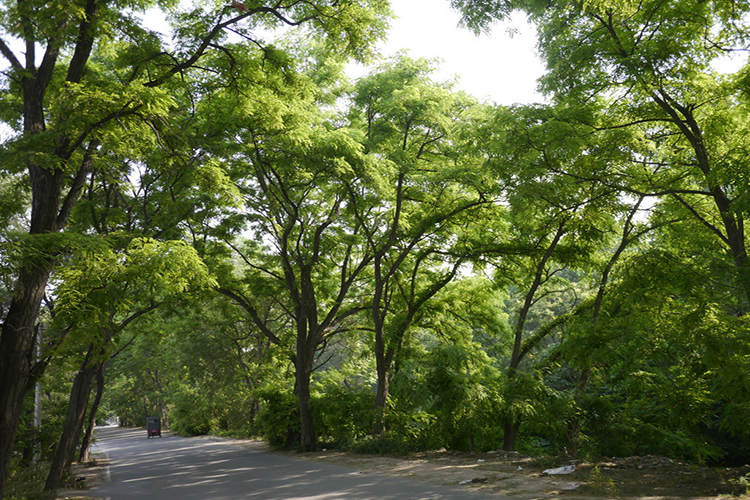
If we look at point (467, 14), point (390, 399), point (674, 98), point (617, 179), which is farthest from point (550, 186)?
point (390, 399)

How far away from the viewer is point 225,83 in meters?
10.9

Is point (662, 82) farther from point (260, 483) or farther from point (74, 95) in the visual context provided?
point (260, 483)

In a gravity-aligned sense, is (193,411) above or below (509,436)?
above

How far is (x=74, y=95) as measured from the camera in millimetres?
7754

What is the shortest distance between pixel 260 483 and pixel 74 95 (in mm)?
8898

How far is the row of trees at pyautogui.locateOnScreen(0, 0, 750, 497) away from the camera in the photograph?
8719mm

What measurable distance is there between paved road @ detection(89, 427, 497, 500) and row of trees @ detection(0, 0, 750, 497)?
2.27 metres

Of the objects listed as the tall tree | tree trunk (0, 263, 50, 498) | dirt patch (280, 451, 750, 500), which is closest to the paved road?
dirt patch (280, 451, 750, 500)

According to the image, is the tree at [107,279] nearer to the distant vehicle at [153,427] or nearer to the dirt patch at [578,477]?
the dirt patch at [578,477]

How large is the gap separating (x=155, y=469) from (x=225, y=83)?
13.2m

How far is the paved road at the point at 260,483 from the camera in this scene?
9.71m

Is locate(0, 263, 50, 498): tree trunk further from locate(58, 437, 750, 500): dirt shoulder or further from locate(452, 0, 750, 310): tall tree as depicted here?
locate(452, 0, 750, 310): tall tree

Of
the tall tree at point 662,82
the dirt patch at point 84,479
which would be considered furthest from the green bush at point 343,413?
the tall tree at point 662,82

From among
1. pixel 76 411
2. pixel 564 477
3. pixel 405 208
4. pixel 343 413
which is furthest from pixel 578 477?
pixel 76 411
